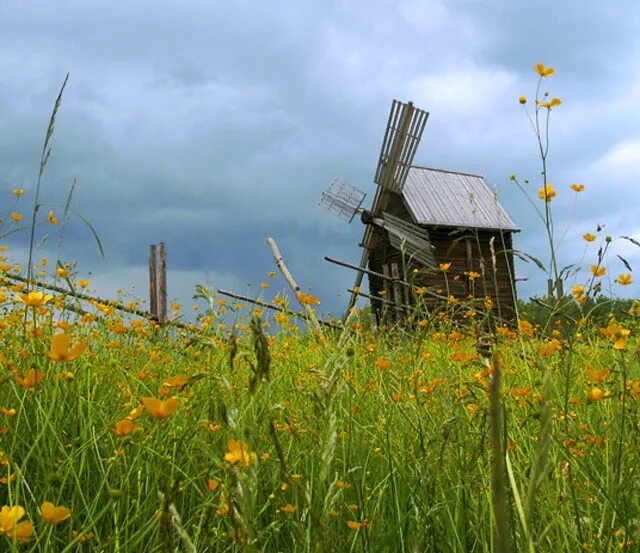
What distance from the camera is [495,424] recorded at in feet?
1.30

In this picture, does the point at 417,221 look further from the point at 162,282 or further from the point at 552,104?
the point at 552,104

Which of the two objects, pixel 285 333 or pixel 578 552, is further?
pixel 285 333

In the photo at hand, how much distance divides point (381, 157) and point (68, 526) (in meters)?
15.0

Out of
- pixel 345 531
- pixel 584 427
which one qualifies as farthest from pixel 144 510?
pixel 584 427

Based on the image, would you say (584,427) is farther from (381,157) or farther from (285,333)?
(381,157)

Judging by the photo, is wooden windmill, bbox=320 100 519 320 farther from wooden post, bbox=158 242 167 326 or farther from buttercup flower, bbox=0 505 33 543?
buttercup flower, bbox=0 505 33 543

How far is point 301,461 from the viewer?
90.0 inches

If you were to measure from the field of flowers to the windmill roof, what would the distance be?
12.8 metres

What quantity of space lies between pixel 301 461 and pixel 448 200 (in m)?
15.2

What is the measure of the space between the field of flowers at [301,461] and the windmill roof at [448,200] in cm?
1280

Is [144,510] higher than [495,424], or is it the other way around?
[495,424]

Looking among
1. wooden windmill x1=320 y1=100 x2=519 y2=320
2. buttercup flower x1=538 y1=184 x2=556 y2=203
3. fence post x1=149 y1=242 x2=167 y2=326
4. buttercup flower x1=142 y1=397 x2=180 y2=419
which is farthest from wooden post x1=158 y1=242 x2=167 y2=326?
Result: buttercup flower x1=142 y1=397 x2=180 y2=419

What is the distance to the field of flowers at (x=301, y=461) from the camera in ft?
3.56

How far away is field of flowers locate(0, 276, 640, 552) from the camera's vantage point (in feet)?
3.56
